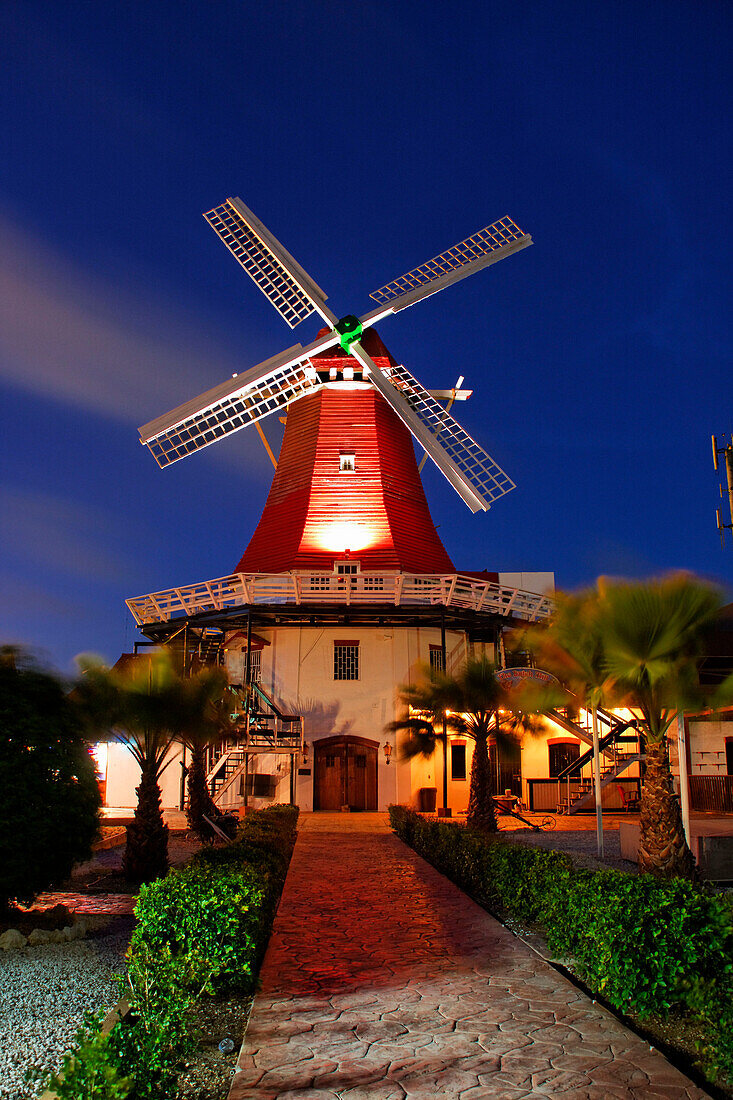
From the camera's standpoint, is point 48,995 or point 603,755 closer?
point 48,995

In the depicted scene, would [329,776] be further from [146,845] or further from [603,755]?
[146,845]

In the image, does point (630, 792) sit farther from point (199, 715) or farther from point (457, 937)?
point (457, 937)

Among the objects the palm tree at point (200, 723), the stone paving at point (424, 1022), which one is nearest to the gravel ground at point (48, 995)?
the stone paving at point (424, 1022)

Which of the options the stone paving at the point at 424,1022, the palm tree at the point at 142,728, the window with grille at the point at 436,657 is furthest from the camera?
the window with grille at the point at 436,657

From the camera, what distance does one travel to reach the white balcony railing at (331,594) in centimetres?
2664

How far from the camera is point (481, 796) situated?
17797mm

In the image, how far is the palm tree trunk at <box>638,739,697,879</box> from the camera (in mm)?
9656

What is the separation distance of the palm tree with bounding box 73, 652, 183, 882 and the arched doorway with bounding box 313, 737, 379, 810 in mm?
13985

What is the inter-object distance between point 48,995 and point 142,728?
7.08 m

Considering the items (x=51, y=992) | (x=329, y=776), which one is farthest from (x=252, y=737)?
(x=51, y=992)

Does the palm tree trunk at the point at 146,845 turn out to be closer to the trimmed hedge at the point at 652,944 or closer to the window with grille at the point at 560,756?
the trimmed hedge at the point at 652,944

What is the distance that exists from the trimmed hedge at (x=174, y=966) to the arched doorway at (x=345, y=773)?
760 inches


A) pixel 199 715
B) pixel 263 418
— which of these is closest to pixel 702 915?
pixel 199 715

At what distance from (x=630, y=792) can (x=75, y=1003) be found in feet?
84.1
